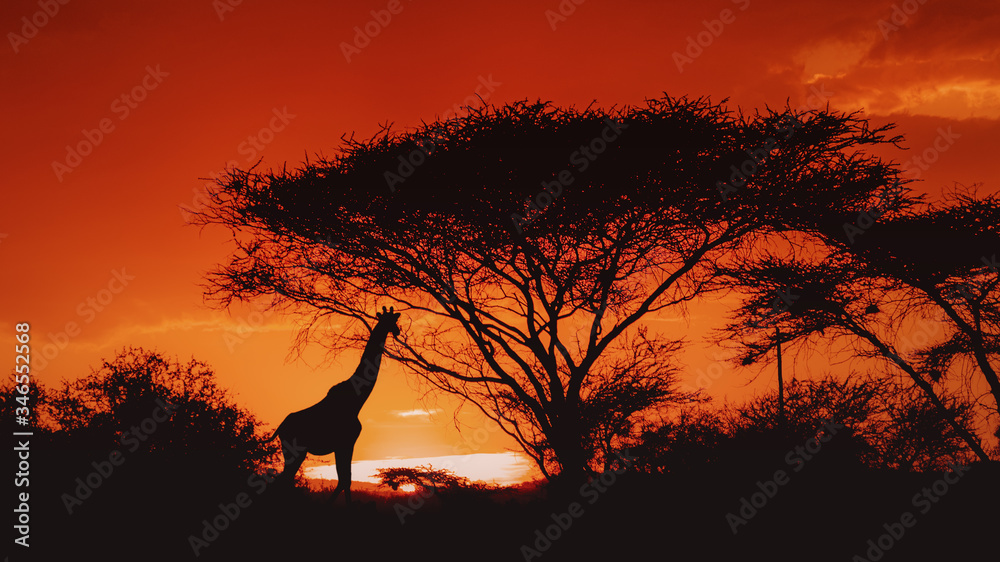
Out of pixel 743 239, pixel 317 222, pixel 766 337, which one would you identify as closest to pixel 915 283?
pixel 766 337

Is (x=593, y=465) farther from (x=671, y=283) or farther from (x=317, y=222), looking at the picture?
(x=317, y=222)

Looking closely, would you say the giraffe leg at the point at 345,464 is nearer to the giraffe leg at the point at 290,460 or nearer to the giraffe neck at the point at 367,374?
the giraffe leg at the point at 290,460

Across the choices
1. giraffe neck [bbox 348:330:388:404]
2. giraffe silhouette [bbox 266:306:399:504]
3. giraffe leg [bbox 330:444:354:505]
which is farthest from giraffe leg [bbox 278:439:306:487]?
giraffe neck [bbox 348:330:388:404]

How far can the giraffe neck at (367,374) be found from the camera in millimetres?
11336

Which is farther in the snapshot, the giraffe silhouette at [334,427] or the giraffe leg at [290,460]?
the giraffe leg at [290,460]

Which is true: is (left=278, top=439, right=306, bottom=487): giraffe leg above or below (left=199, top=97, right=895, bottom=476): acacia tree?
below

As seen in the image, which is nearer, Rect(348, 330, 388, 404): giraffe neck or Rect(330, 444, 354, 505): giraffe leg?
Rect(330, 444, 354, 505): giraffe leg

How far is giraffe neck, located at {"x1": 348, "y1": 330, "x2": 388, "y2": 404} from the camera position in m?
11.3

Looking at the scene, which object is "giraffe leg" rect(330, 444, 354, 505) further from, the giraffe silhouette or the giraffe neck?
the giraffe neck

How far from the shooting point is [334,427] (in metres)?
11.2

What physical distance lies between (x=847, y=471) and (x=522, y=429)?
11407 mm

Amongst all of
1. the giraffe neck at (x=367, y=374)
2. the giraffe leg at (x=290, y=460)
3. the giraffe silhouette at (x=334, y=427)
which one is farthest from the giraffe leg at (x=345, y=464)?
the giraffe neck at (x=367, y=374)

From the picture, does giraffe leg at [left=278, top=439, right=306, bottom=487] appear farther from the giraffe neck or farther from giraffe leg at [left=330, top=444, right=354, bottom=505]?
the giraffe neck

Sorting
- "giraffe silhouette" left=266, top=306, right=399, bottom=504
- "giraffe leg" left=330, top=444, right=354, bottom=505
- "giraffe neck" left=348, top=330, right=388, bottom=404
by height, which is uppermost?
"giraffe neck" left=348, top=330, right=388, bottom=404
